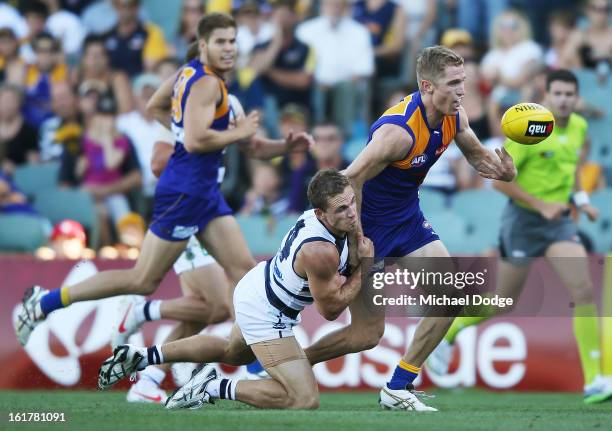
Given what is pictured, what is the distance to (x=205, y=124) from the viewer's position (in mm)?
10133

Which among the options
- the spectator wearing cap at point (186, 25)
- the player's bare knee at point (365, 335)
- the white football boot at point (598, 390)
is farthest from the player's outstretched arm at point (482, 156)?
the spectator wearing cap at point (186, 25)

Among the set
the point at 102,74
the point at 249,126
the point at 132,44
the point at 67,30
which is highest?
the point at 67,30

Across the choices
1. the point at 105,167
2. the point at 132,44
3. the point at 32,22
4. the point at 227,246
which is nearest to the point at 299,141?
the point at 227,246

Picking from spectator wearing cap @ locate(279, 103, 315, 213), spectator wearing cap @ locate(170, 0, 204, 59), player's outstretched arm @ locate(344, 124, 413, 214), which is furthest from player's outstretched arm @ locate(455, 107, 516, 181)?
spectator wearing cap @ locate(170, 0, 204, 59)

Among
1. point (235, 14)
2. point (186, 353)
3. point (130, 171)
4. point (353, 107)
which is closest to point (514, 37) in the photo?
point (353, 107)

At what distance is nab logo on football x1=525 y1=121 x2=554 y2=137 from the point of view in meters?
9.24

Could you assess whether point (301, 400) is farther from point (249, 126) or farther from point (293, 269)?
point (249, 126)

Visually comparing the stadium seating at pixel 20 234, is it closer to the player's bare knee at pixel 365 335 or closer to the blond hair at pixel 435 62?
the player's bare knee at pixel 365 335

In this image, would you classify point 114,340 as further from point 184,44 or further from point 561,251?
point 184,44

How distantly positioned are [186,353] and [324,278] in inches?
55.7

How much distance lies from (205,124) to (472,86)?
6333 mm

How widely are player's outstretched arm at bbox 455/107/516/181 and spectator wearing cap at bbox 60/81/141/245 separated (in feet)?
23.7

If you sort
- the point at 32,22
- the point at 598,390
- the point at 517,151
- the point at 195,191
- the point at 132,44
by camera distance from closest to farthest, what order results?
the point at 195,191, the point at 598,390, the point at 517,151, the point at 132,44, the point at 32,22

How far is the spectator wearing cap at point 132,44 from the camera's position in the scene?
17.8m
